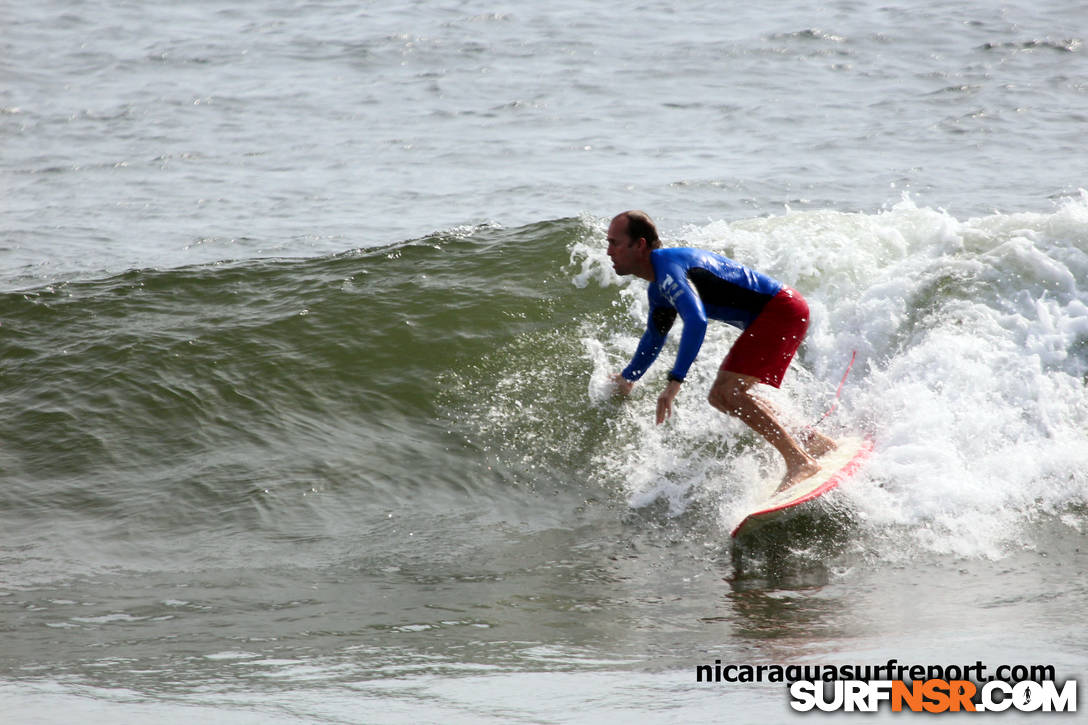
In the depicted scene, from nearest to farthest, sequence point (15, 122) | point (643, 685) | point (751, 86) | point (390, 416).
Result: point (643, 685), point (390, 416), point (15, 122), point (751, 86)

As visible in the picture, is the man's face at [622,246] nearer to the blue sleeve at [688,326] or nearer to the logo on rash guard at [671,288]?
the logo on rash guard at [671,288]

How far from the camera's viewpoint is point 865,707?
3305 millimetres

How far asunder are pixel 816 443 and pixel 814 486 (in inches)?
29.4

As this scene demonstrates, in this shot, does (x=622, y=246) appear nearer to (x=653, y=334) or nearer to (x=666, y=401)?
(x=653, y=334)

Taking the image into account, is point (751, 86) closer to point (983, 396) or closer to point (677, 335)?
point (677, 335)

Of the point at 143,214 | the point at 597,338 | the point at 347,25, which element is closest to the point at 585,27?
the point at 347,25

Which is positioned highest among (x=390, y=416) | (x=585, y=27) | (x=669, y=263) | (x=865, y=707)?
(x=585, y=27)

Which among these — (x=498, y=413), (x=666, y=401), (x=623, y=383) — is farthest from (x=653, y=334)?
(x=498, y=413)

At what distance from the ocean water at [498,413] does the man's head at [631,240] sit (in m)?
1.61

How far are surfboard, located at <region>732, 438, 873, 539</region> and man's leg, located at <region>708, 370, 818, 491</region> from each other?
0.12 m

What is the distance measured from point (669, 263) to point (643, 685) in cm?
302

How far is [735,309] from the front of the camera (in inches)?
255

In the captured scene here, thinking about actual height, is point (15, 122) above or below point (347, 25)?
below

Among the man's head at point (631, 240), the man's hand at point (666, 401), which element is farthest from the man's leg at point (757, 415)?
the man's head at point (631, 240)
